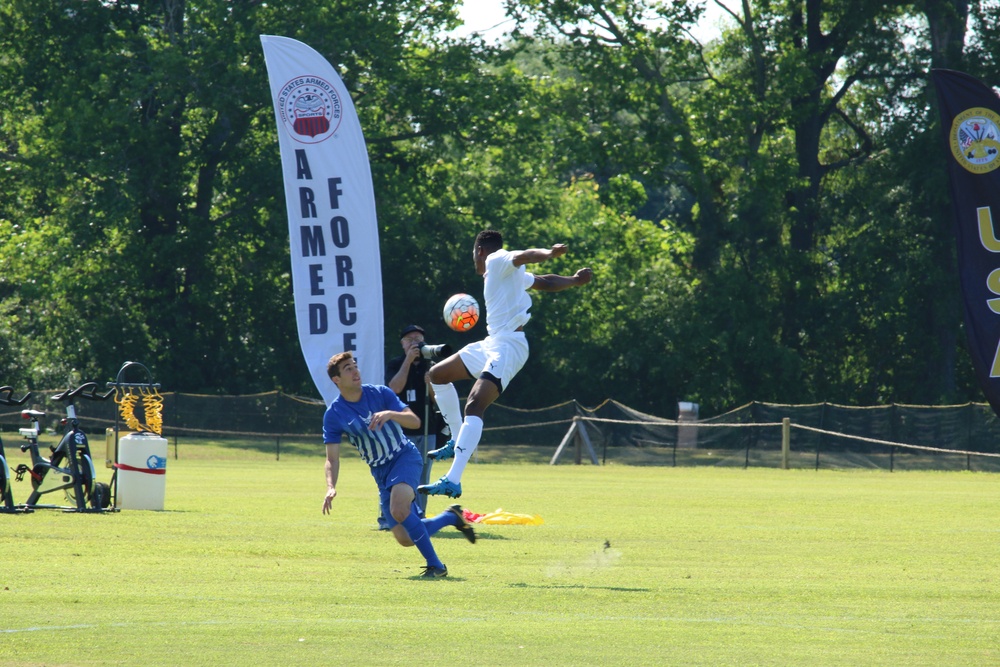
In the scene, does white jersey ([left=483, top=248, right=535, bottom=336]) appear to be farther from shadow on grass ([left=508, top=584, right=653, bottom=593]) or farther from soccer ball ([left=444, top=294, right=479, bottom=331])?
shadow on grass ([left=508, top=584, right=653, bottom=593])

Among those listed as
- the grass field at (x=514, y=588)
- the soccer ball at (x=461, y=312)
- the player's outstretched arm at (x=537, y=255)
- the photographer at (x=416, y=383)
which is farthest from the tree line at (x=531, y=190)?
the player's outstretched arm at (x=537, y=255)

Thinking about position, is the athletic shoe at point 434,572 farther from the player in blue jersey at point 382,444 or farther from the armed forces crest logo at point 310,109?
the armed forces crest logo at point 310,109

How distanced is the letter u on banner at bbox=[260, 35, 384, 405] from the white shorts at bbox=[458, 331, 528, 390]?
266 inches

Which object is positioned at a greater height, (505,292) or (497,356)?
(505,292)

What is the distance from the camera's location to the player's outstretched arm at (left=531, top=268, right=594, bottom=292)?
38.2 feet

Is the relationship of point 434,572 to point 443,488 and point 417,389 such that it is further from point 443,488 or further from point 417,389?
point 417,389

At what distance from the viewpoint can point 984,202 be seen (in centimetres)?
2000

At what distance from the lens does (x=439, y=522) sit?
1151 centimetres

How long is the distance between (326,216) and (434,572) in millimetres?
10161

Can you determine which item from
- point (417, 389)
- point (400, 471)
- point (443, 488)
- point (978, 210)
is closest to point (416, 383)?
point (417, 389)

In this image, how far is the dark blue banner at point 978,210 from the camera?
19.8m

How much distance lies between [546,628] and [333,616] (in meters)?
1.33

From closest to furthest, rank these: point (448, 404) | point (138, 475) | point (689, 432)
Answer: point (448, 404) → point (138, 475) → point (689, 432)

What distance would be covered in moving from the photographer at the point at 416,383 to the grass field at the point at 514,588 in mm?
1075
